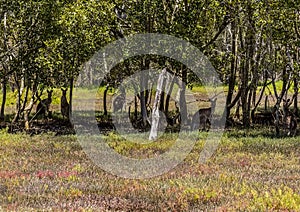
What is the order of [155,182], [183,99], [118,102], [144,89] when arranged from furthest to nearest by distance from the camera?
[118,102], [144,89], [183,99], [155,182]

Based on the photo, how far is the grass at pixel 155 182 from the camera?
458 inches

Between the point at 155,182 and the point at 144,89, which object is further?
the point at 144,89

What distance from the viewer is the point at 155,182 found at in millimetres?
14273

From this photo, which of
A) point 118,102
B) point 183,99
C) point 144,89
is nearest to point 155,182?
point 183,99

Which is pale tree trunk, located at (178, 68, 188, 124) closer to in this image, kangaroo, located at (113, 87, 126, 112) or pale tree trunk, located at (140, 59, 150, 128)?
pale tree trunk, located at (140, 59, 150, 128)

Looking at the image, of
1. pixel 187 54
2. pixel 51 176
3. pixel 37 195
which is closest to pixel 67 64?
pixel 187 54

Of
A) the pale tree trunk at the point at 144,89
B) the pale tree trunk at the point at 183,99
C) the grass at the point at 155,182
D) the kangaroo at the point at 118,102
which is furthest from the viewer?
the kangaroo at the point at 118,102

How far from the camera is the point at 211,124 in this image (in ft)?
109

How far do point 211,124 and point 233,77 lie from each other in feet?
10.7

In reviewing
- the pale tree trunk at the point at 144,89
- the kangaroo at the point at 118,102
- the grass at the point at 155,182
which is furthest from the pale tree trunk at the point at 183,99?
the kangaroo at the point at 118,102

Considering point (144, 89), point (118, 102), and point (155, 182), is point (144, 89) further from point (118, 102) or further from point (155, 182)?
point (155, 182)

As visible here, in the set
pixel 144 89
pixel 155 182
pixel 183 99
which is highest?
pixel 144 89

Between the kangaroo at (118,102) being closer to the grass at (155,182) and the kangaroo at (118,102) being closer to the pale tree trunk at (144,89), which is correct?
the pale tree trunk at (144,89)

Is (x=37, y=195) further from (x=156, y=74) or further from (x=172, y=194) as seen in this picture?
(x=156, y=74)
